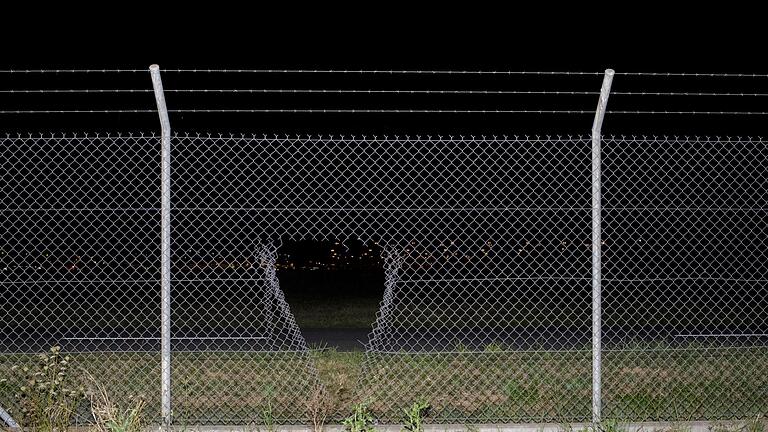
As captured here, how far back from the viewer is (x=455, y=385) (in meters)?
6.41

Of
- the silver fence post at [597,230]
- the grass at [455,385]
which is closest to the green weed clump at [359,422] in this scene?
the grass at [455,385]

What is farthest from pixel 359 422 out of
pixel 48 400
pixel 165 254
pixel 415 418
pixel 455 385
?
pixel 455 385

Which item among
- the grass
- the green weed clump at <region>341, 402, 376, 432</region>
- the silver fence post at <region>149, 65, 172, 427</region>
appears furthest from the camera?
the grass

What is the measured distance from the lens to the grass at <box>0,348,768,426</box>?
551cm

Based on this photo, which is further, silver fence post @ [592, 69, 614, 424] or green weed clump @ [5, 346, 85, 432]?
silver fence post @ [592, 69, 614, 424]

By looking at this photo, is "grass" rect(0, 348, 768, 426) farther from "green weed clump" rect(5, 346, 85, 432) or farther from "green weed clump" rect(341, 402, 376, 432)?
"green weed clump" rect(5, 346, 85, 432)

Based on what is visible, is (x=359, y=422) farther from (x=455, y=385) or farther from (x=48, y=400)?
(x=455, y=385)

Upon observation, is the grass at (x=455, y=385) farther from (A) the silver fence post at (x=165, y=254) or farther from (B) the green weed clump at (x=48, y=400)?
(B) the green weed clump at (x=48, y=400)

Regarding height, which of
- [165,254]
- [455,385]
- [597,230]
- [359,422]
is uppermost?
[597,230]

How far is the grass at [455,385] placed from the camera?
551 cm

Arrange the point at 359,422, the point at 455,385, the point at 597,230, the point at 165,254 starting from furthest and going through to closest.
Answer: the point at 455,385, the point at 597,230, the point at 165,254, the point at 359,422

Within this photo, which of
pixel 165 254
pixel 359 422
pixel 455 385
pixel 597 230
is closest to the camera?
pixel 359 422

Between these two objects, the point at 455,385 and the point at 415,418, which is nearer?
the point at 415,418

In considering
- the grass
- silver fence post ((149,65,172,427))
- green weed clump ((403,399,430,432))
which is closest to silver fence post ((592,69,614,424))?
the grass
